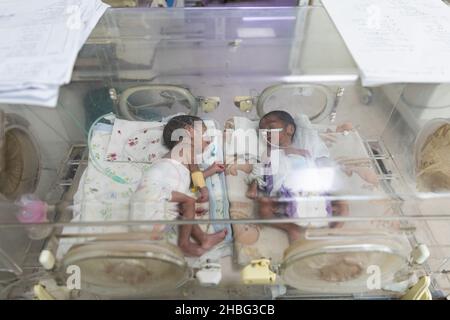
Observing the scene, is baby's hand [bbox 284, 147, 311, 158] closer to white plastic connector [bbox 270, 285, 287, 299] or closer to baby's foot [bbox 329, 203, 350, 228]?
baby's foot [bbox 329, 203, 350, 228]

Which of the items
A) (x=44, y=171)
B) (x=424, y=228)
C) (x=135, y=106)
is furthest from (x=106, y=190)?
(x=424, y=228)

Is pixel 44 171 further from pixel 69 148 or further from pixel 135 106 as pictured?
pixel 135 106

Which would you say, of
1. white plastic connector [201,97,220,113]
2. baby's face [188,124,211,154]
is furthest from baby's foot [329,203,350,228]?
white plastic connector [201,97,220,113]

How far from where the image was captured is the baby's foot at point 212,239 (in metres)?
0.91

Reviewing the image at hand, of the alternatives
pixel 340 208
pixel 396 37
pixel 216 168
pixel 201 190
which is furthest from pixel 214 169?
pixel 396 37

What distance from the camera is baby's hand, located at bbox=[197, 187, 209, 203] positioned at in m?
1.01

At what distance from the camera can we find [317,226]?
0.76 metres

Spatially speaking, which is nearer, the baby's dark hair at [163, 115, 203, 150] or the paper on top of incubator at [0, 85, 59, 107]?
the paper on top of incubator at [0, 85, 59, 107]

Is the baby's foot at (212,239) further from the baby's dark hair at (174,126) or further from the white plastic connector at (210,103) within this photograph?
the white plastic connector at (210,103)

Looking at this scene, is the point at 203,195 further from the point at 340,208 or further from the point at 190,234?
the point at 340,208

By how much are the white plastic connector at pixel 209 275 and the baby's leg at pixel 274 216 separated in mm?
189

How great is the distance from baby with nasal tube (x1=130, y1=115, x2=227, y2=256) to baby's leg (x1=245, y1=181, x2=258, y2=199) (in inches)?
5.2

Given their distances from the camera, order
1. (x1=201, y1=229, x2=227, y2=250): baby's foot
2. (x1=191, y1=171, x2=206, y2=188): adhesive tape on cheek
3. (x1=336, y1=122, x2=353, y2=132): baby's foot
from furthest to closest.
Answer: (x1=336, y1=122, x2=353, y2=132): baby's foot → (x1=191, y1=171, x2=206, y2=188): adhesive tape on cheek → (x1=201, y1=229, x2=227, y2=250): baby's foot
